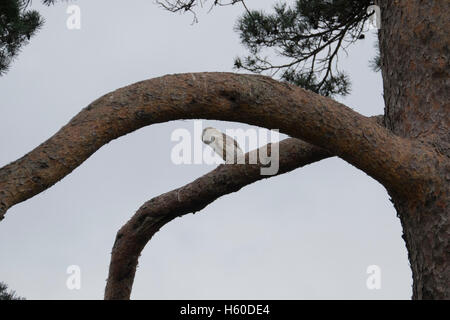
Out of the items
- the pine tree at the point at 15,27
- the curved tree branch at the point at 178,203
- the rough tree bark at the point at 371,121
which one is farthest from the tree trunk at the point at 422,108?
the pine tree at the point at 15,27

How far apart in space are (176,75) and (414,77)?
803 mm

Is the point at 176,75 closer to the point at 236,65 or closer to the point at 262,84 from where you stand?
the point at 262,84

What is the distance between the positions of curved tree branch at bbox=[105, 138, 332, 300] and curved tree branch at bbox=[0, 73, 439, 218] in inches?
17.3

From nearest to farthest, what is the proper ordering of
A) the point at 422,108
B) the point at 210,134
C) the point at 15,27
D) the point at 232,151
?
the point at 422,108 → the point at 232,151 → the point at 210,134 → the point at 15,27

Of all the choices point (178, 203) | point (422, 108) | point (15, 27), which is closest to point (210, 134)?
point (178, 203)

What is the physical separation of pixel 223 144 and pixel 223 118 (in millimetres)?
886

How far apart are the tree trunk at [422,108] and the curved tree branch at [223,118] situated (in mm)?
72

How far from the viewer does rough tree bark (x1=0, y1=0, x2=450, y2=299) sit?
1.49 m

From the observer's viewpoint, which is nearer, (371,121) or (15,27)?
(371,121)

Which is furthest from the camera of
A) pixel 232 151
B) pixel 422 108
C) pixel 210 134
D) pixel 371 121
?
pixel 210 134

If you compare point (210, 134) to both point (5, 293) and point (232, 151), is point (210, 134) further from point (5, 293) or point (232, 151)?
point (5, 293)

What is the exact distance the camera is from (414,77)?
2.04 meters

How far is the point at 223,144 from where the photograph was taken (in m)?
2.56

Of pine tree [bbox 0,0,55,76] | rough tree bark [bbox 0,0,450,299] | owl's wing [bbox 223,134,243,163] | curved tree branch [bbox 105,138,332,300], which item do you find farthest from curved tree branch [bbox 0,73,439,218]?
pine tree [bbox 0,0,55,76]
